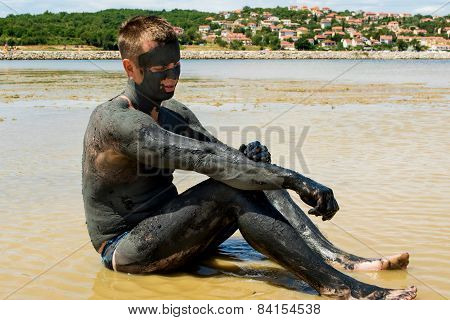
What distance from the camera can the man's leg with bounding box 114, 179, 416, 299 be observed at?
3.53 m

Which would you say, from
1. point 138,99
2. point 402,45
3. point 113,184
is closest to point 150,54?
point 138,99

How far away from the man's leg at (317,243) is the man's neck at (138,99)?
0.93 m

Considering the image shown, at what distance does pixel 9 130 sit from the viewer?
12062mm

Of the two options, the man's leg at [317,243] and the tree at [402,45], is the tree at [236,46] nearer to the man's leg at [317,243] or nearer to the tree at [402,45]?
the tree at [402,45]

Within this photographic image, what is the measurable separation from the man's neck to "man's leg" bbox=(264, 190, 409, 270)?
36.8 inches

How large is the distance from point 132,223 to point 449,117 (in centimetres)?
1098

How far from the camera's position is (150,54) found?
3.78 meters

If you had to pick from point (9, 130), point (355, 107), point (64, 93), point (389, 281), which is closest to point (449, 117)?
point (355, 107)

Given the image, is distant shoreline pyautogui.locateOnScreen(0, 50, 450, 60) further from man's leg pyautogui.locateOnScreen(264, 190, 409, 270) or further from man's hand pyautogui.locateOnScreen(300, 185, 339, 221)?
man's hand pyautogui.locateOnScreen(300, 185, 339, 221)

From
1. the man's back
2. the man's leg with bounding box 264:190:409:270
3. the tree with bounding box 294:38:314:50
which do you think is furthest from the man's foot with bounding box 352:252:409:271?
the tree with bounding box 294:38:314:50

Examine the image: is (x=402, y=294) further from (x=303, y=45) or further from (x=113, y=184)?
(x=303, y=45)

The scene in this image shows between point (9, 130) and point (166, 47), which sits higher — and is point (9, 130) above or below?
below

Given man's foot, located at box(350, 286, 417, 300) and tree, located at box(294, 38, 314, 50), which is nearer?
man's foot, located at box(350, 286, 417, 300)

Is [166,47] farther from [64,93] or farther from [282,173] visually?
[64,93]
